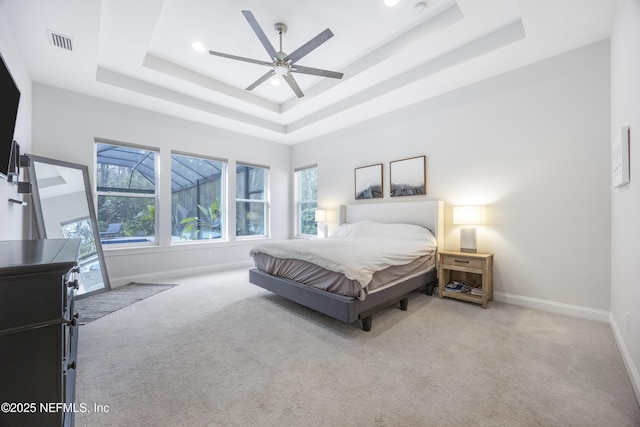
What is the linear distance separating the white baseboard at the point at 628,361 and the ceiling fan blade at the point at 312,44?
3172 mm

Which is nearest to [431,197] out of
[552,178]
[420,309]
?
[552,178]

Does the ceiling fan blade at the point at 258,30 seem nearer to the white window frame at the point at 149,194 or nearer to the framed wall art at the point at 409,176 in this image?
the framed wall art at the point at 409,176

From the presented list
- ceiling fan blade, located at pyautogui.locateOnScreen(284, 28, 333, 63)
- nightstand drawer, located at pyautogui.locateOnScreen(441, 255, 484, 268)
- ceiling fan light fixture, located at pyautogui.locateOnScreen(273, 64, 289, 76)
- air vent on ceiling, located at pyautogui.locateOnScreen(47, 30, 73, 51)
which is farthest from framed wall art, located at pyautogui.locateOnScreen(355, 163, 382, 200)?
air vent on ceiling, located at pyautogui.locateOnScreen(47, 30, 73, 51)

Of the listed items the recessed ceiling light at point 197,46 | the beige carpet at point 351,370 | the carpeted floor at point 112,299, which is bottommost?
the beige carpet at point 351,370

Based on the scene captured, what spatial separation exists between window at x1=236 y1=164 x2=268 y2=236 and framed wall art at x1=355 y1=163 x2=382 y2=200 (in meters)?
2.26

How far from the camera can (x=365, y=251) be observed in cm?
276

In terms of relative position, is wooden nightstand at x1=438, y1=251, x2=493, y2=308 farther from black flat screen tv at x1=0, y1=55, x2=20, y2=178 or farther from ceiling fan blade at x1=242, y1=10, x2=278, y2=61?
black flat screen tv at x1=0, y1=55, x2=20, y2=178

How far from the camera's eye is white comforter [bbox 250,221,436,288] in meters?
2.42

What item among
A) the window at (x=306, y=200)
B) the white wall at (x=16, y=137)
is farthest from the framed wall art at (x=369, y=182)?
the white wall at (x=16, y=137)

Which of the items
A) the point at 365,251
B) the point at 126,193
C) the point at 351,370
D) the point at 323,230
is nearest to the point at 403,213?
the point at 365,251

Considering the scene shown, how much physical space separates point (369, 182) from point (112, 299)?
4.18m

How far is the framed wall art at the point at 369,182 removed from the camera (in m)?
4.65

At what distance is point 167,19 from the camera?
9.06 ft

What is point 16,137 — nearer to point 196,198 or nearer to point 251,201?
point 196,198
